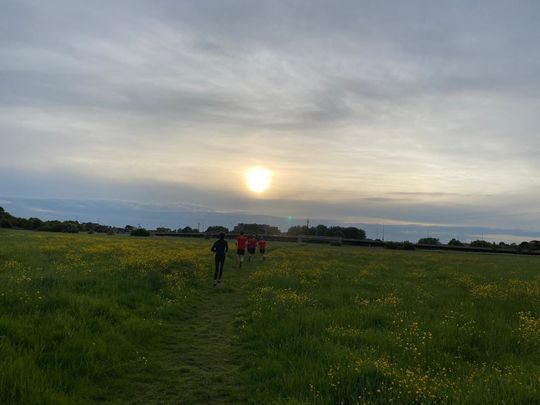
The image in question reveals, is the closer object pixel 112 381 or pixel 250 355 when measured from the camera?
pixel 112 381

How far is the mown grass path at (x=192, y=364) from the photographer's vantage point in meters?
7.87

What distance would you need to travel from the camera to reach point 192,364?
9.63 m

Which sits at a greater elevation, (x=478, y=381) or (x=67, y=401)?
(x=478, y=381)

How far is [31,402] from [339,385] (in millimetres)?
4954

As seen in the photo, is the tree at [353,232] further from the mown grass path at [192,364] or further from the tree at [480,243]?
the mown grass path at [192,364]

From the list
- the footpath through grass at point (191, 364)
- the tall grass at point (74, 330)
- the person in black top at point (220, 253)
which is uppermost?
the person in black top at point (220, 253)

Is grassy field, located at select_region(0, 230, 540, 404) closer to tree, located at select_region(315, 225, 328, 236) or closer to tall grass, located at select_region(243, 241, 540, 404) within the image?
tall grass, located at select_region(243, 241, 540, 404)

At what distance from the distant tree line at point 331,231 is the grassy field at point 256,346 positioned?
148m

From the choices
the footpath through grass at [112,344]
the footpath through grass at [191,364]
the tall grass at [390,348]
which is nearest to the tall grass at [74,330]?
the footpath through grass at [112,344]

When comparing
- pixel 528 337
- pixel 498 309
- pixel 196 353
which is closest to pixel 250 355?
pixel 196 353

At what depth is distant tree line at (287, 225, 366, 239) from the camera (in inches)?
6521

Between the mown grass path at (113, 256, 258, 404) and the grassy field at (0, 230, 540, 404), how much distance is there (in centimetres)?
3

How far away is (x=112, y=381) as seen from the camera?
8383 millimetres

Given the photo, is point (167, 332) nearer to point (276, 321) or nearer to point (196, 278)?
point (276, 321)
